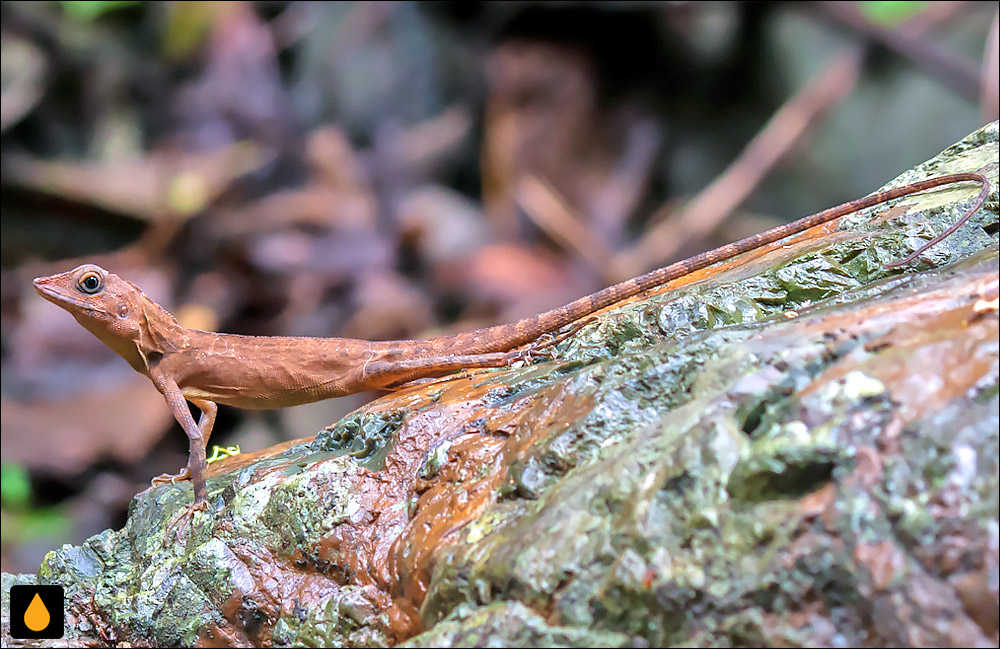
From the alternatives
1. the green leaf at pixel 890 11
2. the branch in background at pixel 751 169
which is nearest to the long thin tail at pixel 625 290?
the branch in background at pixel 751 169

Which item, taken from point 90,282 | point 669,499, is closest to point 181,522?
point 90,282

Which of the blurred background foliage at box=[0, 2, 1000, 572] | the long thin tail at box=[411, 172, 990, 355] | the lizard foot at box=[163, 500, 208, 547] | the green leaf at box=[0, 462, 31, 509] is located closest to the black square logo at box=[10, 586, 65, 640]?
the lizard foot at box=[163, 500, 208, 547]

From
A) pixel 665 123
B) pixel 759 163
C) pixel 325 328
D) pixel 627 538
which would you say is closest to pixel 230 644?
pixel 627 538

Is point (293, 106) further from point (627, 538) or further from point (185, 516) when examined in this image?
point (627, 538)

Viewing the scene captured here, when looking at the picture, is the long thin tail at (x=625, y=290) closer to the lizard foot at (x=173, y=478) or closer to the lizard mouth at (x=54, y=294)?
the lizard foot at (x=173, y=478)

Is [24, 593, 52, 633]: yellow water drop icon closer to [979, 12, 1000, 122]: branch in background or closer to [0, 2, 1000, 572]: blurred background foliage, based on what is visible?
[0, 2, 1000, 572]: blurred background foliage
